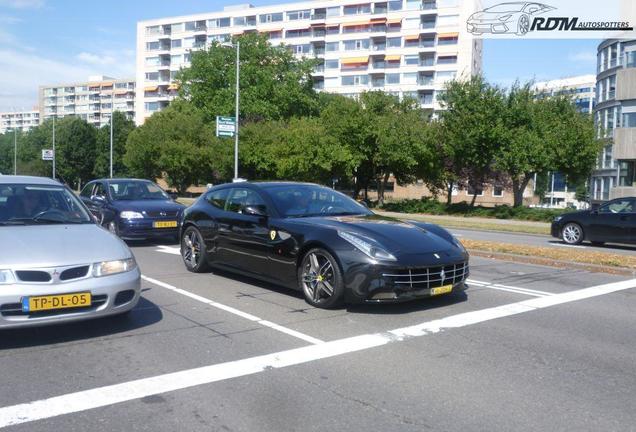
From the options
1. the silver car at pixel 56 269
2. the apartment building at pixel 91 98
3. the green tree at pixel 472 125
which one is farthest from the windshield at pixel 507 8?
the apartment building at pixel 91 98

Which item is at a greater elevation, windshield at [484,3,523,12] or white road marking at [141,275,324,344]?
windshield at [484,3,523,12]

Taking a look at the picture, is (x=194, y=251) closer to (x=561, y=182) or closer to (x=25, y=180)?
(x=25, y=180)

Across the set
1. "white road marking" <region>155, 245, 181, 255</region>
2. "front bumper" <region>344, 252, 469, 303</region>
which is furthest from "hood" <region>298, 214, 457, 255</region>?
"white road marking" <region>155, 245, 181, 255</region>

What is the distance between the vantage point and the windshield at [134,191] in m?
14.0

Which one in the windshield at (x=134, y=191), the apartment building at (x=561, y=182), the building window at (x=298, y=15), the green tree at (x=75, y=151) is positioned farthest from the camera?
the building window at (x=298, y=15)

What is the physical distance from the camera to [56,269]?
5.30 m

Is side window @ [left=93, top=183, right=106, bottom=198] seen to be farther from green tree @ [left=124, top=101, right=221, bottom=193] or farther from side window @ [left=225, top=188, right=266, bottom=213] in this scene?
green tree @ [left=124, top=101, right=221, bottom=193]

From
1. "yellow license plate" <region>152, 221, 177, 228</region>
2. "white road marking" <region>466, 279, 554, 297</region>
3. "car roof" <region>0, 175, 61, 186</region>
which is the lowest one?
"white road marking" <region>466, 279, 554, 297</region>

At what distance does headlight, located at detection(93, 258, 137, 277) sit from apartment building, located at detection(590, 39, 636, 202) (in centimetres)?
3348

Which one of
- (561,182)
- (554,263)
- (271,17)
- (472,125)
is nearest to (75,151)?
(271,17)

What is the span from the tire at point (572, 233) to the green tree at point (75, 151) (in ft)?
255

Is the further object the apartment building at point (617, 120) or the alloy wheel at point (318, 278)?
the apartment building at point (617, 120)

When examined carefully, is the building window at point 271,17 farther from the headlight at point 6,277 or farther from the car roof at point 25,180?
the headlight at point 6,277

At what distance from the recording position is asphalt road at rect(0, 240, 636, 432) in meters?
3.95
